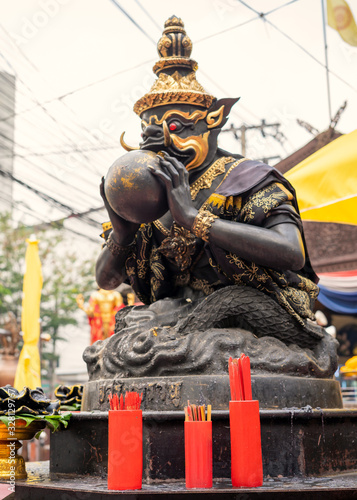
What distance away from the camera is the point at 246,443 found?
112 inches

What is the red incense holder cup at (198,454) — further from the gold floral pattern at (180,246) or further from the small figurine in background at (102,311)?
the small figurine in background at (102,311)

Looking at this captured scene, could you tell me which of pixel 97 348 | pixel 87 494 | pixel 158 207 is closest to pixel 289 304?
pixel 158 207

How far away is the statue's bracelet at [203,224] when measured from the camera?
12.5ft

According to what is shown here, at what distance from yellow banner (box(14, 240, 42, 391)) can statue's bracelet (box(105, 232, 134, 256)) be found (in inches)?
228

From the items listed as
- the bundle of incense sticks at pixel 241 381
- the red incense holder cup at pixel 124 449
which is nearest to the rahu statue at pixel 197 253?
the bundle of incense sticks at pixel 241 381

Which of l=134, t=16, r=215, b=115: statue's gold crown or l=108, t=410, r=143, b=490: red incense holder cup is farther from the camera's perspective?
l=134, t=16, r=215, b=115: statue's gold crown

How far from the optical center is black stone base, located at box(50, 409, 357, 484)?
133 inches

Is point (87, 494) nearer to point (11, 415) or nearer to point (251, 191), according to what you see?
point (11, 415)

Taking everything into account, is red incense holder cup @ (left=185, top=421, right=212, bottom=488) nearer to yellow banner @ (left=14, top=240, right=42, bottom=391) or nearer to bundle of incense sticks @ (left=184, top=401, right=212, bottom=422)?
bundle of incense sticks @ (left=184, top=401, right=212, bottom=422)

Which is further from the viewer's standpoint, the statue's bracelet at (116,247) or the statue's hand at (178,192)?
the statue's bracelet at (116,247)

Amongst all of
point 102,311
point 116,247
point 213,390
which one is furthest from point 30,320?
point 213,390

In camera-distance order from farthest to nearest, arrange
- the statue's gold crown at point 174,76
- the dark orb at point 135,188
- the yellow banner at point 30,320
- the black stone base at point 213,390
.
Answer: the yellow banner at point 30,320, the statue's gold crown at point 174,76, the dark orb at point 135,188, the black stone base at point 213,390

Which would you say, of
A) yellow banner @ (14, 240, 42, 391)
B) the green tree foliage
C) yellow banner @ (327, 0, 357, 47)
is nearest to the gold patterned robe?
yellow banner @ (14, 240, 42, 391)

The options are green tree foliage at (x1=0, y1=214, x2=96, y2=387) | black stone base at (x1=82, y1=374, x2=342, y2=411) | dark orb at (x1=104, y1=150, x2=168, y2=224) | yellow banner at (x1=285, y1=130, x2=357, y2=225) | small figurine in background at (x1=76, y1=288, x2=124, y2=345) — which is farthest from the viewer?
green tree foliage at (x1=0, y1=214, x2=96, y2=387)
